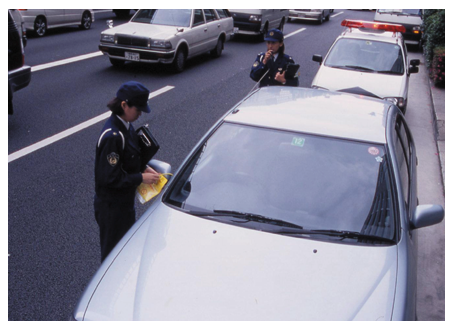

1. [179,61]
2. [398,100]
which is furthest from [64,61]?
[398,100]

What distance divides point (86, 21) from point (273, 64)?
13354 mm

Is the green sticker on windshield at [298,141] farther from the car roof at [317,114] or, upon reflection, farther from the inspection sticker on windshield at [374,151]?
the inspection sticker on windshield at [374,151]

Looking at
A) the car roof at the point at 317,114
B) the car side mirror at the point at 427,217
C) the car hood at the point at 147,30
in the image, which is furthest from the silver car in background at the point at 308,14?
the car side mirror at the point at 427,217

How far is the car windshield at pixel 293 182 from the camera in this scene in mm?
3154

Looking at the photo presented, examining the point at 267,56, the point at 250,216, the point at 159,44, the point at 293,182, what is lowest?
the point at 159,44

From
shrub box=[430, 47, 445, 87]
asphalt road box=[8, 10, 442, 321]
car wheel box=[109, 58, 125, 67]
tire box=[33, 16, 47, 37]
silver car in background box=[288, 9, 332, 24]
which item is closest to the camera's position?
asphalt road box=[8, 10, 442, 321]

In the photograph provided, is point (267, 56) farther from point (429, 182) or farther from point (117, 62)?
point (117, 62)

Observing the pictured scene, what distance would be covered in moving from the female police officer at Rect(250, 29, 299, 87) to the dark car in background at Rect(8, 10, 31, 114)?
4.17 metres

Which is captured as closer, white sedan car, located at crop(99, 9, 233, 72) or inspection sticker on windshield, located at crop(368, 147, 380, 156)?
inspection sticker on windshield, located at crop(368, 147, 380, 156)

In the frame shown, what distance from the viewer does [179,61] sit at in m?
12.1

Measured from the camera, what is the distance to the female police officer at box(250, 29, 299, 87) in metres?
6.25

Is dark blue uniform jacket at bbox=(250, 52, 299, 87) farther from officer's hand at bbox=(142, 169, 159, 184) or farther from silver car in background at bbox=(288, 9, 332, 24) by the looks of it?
silver car in background at bbox=(288, 9, 332, 24)

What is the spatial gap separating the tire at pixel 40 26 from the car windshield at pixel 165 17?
4.59 m

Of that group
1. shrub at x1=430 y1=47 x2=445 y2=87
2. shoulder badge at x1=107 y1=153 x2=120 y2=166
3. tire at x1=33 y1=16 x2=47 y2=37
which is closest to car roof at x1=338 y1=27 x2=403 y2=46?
shrub at x1=430 y1=47 x2=445 y2=87
